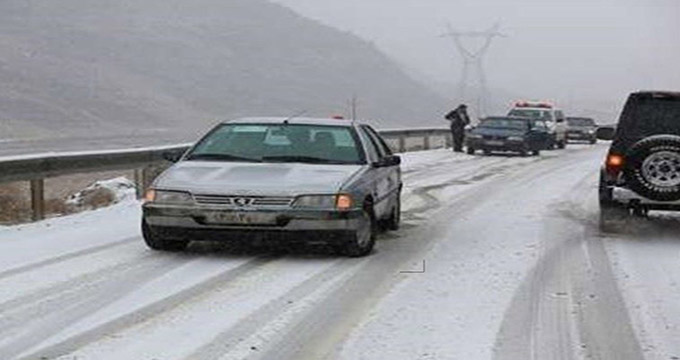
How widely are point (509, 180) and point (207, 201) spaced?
12.1 metres

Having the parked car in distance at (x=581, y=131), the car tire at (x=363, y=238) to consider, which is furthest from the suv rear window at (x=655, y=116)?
the parked car in distance at (x=581, y=131)

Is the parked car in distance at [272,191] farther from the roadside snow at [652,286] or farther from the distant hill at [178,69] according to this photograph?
the distant hill at [178,69]

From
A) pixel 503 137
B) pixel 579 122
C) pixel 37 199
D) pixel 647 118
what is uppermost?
pixel 647 118

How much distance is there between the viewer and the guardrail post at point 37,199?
41.4ft

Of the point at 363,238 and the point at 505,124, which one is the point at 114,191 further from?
the point at 505,124

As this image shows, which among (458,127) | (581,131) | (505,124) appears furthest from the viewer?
(581,131)

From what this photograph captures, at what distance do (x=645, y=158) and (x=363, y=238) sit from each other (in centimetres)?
372

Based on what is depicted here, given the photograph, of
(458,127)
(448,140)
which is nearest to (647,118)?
(458,127)

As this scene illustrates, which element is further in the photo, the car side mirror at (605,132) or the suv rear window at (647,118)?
the car side mirror at (605,132)

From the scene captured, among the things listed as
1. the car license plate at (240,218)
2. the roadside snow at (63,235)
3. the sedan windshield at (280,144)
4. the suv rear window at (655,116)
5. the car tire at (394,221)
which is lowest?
the roadside snow at (63,235)

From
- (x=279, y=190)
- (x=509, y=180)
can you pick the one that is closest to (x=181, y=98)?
(x=509, y=180)

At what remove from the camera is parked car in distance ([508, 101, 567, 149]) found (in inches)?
1523

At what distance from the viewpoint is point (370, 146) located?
10.9 metres

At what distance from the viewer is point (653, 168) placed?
38.0ft
